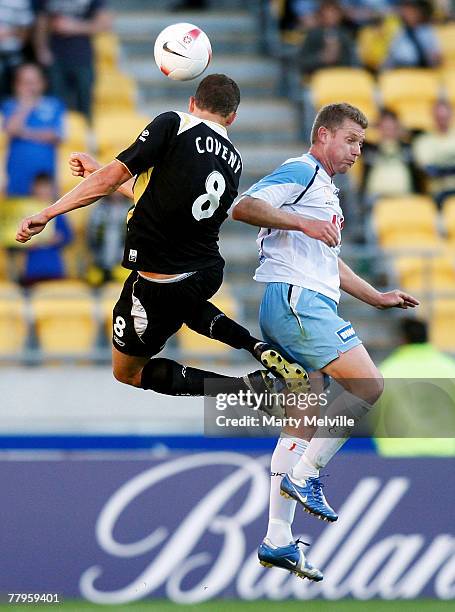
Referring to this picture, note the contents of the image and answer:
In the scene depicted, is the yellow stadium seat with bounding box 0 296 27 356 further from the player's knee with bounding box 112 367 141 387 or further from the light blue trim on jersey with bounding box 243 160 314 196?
the light blue trim on jersey with bounding box 243 160 314 196

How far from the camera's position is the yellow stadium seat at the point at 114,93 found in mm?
13664

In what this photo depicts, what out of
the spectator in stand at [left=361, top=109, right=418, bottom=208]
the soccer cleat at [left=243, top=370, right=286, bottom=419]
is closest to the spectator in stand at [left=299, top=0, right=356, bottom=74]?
the spectator in stand at [left=361, top=109, right=418, bottom=208]

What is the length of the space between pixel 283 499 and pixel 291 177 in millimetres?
1505

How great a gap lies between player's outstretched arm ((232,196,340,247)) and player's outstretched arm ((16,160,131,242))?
1.78 feet

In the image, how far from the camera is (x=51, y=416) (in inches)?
444

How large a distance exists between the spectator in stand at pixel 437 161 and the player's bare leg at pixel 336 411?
5.97m

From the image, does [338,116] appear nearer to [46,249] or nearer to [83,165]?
[83,165]

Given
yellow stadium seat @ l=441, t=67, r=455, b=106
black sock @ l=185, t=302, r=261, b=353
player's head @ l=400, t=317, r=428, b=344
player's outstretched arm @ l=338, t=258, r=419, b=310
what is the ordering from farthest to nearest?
yellow stadium seat @ l=441, t=67, r=455, b=106 → player's head @ l=400, t=317, r=428, b=344 → player's outstretched arm @ l=338, t=258, r=419, b=310 → black sock @ l=185, t=302, r=261, b=353

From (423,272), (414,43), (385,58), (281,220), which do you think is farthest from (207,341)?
(281,220)

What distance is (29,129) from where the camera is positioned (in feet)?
40.1

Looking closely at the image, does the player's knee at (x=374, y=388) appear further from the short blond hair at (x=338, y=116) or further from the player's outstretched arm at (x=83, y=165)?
the player's outstretched arm at (x=83, y=165)

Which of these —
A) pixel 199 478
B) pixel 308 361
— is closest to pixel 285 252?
pixel 308 361

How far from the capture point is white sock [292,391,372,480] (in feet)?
23.6

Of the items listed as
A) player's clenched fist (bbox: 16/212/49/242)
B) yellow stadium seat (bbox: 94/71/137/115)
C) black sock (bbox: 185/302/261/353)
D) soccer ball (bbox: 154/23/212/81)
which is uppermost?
soccer ball (bbox: 154/23/212/81)
